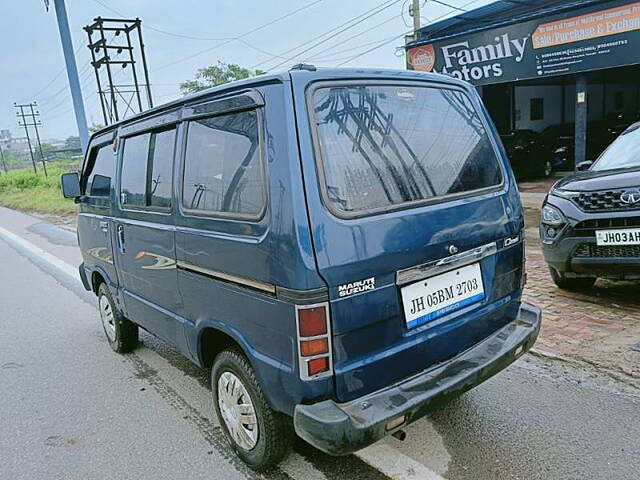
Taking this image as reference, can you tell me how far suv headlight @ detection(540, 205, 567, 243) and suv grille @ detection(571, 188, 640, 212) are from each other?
19 cm

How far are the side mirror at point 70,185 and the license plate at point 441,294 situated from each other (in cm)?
350

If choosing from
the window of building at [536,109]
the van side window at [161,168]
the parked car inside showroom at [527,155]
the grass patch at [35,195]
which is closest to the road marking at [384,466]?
the van side window at [161,168]

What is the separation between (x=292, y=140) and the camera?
2.09m

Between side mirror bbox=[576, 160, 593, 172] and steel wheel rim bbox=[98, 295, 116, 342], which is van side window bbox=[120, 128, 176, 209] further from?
side mirror bbox=[576, 160, 593, 172]

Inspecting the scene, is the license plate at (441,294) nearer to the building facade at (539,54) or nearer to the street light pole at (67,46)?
the building facade at (539,54)

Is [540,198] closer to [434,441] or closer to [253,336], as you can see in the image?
[434,441]

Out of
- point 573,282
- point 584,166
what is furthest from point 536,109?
point 573,282

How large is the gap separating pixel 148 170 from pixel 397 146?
1708mm

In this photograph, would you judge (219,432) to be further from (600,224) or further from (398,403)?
(600,224)

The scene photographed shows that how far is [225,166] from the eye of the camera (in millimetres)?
2480

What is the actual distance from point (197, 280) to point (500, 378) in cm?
217

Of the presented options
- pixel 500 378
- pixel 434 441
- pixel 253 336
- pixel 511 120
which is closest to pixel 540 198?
pixel 511 120

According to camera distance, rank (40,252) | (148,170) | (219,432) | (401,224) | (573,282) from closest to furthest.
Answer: (401,224), (219,432), (148,170), (573,282), (40,252)

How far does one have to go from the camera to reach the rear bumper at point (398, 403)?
201cm
